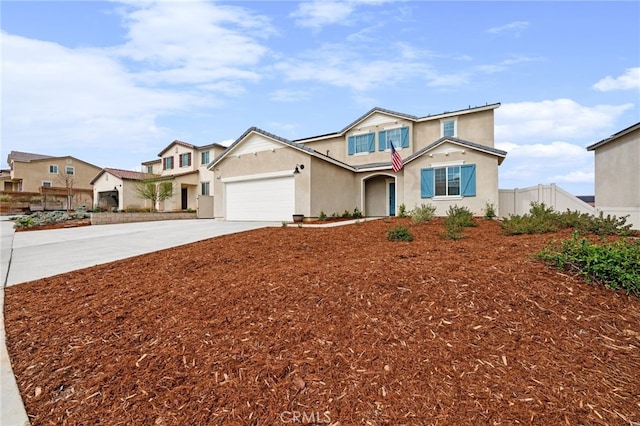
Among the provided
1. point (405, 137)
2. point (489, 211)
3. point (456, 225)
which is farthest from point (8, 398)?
point (405, 137)

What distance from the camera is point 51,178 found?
36.4 meters

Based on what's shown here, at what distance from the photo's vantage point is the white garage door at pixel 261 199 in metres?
14.7

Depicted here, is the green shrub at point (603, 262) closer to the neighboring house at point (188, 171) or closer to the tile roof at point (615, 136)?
the tile roof at point (615, 136)

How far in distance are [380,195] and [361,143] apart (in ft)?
11.9

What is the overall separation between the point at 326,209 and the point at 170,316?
11787 mm

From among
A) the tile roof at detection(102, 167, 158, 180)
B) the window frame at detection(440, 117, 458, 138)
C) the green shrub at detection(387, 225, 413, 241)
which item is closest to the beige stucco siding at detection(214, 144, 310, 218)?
the green shrub at detection(387, 225, 413, 241)

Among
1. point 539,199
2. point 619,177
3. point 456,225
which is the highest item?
point 619,177

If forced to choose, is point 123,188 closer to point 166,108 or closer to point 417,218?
point 166,108

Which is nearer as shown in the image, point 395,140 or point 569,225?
point 569,225

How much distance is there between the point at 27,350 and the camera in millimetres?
3025

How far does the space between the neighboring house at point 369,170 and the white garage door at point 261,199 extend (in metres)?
0.05

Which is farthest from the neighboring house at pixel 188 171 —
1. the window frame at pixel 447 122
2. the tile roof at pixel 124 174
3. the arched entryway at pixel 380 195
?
the window frame at pixel 447 122

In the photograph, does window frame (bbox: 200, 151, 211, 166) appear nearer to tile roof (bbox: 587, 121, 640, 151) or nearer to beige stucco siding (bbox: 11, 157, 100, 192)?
beige stucco siding (bbox: 11, 157, 100, 192)

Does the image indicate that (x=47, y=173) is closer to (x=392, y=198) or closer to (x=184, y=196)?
(x=184, y=196)
